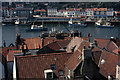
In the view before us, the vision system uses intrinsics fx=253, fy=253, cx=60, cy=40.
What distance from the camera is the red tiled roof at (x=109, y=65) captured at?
20.0ft

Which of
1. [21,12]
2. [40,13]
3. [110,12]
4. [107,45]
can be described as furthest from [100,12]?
[107,45]

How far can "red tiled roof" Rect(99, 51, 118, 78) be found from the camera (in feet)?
20.0

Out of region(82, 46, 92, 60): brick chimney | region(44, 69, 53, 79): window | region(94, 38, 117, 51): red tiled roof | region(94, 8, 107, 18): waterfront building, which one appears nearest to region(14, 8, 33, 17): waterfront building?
region(94, 8, 107, 18): waterfront building

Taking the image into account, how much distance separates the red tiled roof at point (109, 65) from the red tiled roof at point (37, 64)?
0.95 metres

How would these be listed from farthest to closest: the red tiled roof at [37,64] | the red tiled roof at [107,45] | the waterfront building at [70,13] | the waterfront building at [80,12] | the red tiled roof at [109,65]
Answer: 1. the waterfront building at [80,12]
2. the waterfront building at [70,13]
3. the red tiled roof at [107,45]
4. the red tiled roof at [109,65]
5. the red tiled roof at [37,64]

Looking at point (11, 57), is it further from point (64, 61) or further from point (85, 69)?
point (85, 69)

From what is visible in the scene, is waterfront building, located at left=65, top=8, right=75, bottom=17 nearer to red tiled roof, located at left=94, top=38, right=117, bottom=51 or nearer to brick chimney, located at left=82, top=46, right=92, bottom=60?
red tiled roof, located at left=94, top=38, right=117, bottom=51

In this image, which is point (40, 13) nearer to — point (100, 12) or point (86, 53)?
point (100, 12)

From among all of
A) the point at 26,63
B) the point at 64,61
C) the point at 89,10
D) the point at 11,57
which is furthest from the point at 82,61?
the point at 89,10

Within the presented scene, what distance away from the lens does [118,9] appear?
51.7 m

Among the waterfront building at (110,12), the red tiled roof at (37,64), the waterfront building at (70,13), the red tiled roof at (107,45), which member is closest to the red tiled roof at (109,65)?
the red tiled roof at (37,64)

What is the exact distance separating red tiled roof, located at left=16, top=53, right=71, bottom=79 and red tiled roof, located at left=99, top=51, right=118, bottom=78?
0.95 metres

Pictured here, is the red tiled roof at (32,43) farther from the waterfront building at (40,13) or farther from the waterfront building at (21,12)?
the waterfront building at (40,13)

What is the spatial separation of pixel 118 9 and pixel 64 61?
47.4 meters
